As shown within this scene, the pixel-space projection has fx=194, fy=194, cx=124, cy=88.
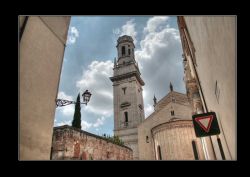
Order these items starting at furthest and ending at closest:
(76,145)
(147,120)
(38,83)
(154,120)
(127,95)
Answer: (127,95) < (147,120) < (154,120) < (76,145) < (38,83)

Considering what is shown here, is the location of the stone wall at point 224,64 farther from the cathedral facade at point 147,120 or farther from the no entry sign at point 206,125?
the cathedral facade at point 147,120

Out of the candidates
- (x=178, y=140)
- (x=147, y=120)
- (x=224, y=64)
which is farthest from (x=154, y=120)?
(x=224, y=64)

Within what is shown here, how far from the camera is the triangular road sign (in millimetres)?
4922

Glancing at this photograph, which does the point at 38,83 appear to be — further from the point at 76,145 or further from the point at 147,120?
the point at 147,120

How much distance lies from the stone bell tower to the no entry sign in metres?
23.4

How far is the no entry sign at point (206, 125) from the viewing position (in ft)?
15.8

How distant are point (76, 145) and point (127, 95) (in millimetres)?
21110

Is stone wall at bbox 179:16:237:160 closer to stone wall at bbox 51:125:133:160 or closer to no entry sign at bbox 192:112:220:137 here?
no entry sign at bbox 192:112:220:137

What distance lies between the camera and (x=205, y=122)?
16.4ft

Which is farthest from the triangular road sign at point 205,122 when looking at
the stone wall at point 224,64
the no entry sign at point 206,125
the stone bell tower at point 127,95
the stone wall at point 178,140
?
the stone bell tower at point 127,95

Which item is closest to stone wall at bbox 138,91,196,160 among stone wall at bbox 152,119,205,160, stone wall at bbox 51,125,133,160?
stone wall at bbox 152,119,205,160
